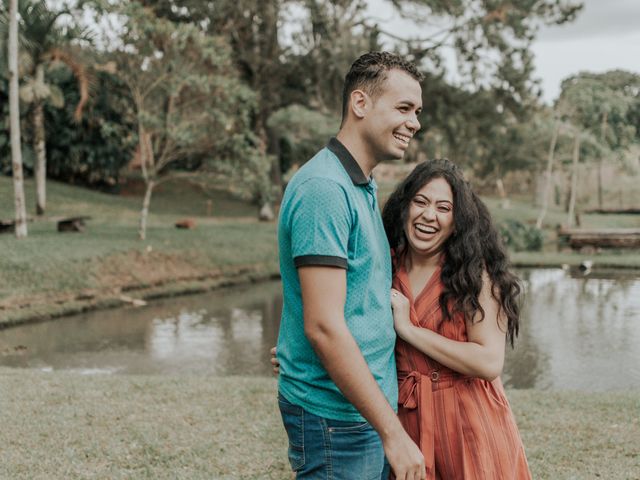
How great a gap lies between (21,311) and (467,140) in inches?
727

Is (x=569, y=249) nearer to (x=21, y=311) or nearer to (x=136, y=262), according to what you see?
(x=136, y=262)

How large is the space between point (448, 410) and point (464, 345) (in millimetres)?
242

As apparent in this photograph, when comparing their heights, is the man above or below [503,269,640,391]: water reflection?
above

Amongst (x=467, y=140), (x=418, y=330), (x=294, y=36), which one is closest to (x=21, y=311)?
(x=418, y=330)

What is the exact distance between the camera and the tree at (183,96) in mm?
15461

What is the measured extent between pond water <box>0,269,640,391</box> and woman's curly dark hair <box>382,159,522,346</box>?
5.42 m

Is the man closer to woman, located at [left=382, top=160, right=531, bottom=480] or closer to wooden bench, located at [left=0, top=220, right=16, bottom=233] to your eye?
woman, located at [left=382, top=160, right=531, bottom=480]

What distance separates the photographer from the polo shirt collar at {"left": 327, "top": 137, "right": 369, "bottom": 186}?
2.08 m

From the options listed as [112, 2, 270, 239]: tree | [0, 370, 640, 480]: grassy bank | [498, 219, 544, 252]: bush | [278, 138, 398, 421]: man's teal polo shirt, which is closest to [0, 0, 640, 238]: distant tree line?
[112, 2, 270, 239]: tree

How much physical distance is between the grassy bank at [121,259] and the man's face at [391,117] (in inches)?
395

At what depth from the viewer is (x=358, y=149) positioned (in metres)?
2.15

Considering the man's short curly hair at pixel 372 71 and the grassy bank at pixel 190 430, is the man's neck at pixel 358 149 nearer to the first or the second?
the man's short curly hair at pixel 372 71

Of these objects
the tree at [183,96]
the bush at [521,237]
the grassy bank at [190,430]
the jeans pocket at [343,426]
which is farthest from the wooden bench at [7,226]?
the jeans pocket at [343,426]

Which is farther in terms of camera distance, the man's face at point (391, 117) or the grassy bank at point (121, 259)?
the grassy bank at point (121, 259)
